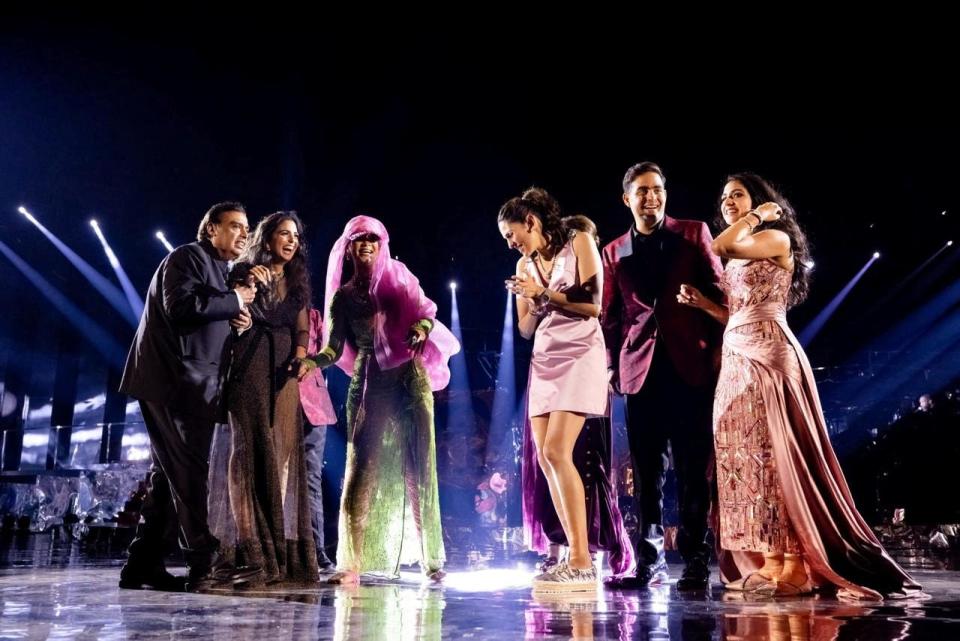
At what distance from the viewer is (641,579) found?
138 inches

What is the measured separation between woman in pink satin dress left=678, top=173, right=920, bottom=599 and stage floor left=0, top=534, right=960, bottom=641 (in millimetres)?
177

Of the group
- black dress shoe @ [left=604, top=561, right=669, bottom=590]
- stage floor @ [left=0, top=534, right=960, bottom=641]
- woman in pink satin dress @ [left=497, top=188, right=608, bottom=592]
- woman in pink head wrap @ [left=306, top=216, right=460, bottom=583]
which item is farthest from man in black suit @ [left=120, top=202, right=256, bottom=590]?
black dress shoe @ [left=604, top=561, right=669, bottom=590]

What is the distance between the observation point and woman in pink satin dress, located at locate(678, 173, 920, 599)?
2.99 metres

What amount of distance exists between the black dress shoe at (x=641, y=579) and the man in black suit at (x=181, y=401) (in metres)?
1.60

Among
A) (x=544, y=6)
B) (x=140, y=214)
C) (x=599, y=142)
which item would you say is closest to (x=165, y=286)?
(x=544, y=6)

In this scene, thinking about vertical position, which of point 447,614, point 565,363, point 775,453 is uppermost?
point 565,363

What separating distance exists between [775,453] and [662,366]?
0.69 m

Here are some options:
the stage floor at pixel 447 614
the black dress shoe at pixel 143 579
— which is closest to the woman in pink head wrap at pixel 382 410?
the stage floor at pixel 447 614

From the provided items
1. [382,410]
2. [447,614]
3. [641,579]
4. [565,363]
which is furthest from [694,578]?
[382,410]

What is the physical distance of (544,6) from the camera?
820 cm

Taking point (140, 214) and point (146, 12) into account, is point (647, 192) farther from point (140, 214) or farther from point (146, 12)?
point (140, 214)

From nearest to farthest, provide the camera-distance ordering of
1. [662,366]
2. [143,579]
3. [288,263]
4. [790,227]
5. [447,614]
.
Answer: [447,614], [143,579], [790,227], [662,366], [288,263]

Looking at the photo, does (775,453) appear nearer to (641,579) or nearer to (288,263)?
(641,579)

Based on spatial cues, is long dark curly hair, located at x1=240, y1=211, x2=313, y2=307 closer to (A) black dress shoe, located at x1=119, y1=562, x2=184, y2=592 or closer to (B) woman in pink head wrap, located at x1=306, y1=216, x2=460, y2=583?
(B) woman in pink head wrap, located at x1=306, y1=216, x2=460, y2=583
